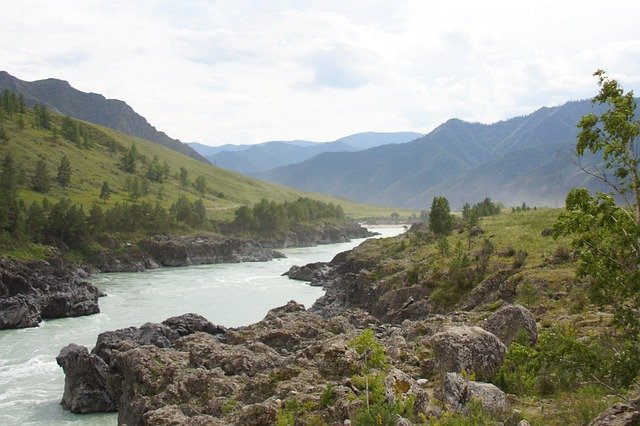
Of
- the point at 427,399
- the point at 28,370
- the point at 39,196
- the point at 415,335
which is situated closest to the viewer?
the point at 427,399

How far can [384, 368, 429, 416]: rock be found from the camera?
18.1 meters

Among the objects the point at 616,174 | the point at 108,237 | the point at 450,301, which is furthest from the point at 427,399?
the point at 108,237

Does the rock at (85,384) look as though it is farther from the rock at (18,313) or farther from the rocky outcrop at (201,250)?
the rocky outcrop at (201,250)

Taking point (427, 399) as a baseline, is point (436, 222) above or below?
above

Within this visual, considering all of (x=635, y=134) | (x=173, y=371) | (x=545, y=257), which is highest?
(x=635, y=134)

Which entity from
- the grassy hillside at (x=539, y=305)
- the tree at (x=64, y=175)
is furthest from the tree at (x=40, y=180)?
the grassy hillside at (x=539, y=305)

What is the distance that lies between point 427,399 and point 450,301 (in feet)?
93.4

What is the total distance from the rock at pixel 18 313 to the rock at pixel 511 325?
181 ft

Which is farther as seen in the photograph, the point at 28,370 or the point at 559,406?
the point at 28,370

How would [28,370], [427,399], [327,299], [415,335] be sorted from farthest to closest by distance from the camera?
[327,299] → [28,370] → [415,335] → [427,399]

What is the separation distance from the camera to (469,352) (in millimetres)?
21688

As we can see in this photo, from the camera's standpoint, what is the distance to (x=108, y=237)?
11994 cm

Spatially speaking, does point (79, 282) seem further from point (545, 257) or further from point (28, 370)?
point (545, 257)

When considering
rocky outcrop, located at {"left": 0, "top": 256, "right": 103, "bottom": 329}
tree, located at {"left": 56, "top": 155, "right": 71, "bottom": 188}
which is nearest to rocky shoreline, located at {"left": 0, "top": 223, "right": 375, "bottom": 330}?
rocky outcrop, located at {"left": 0, "top": 256, "right": 103, "bottom": 329}
